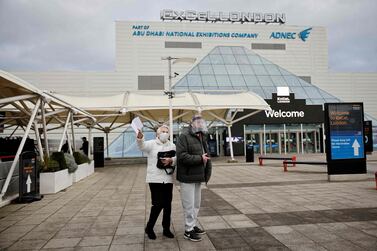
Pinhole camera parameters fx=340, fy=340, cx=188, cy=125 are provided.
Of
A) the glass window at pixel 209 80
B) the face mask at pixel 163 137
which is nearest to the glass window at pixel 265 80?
the glass window at pixel 209 80

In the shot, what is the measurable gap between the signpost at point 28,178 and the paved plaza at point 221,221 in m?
0.30

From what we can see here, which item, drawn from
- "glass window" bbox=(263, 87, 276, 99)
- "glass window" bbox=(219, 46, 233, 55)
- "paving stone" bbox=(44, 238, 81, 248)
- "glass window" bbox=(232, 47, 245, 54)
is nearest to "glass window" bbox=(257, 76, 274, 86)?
"glass window" bbox=(263, 87, 276, 99)

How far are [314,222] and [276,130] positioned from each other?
26.0 m

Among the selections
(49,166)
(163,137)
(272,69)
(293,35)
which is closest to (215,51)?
(272,69)

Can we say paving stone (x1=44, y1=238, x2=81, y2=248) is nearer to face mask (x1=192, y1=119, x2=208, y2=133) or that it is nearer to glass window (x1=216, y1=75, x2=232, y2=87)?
face mask (x1=192, y1=119, x2=208, y2=133)

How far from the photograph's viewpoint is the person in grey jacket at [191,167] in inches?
178

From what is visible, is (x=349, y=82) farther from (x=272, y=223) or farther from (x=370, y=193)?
(x=272, y=223)

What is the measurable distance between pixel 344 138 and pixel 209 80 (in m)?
25.7

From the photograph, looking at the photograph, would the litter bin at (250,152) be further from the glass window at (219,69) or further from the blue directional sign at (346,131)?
the glass window at (219,69)

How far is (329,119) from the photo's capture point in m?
10.4

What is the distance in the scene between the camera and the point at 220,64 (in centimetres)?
3956

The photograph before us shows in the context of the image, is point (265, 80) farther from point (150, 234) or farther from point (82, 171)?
point (150, 234)

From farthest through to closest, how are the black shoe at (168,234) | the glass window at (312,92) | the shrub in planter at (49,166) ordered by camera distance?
the glass window at (312,92), the shrub in planter at (49,166), the black shoe at (168,234)

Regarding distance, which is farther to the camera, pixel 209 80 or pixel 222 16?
pixel 222 16
